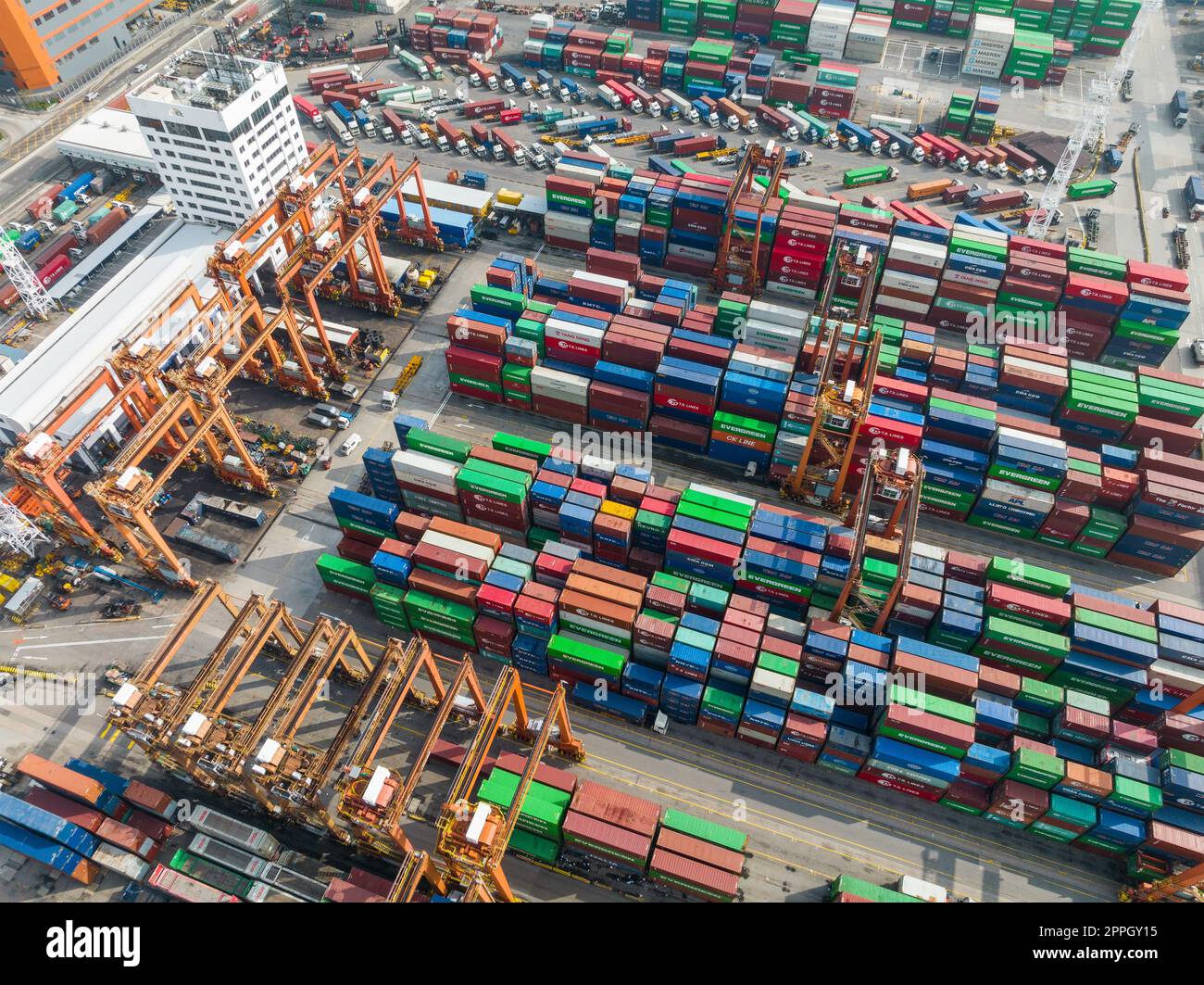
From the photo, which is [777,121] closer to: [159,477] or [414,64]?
[414,64]

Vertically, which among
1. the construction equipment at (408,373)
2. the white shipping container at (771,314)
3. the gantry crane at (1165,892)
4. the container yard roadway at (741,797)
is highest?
the white shipping container at (771,314)

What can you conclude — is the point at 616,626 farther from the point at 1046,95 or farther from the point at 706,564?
the point at 1046,95

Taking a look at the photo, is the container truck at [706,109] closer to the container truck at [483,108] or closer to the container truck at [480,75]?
the container truck at [483,108]

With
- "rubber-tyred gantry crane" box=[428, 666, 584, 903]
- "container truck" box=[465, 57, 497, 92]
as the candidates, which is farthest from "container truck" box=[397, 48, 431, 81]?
"rubber-tyred gantry crane" box=[428, 666, 584, 903]

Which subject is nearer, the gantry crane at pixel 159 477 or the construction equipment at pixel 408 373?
the gantry crane at pixel 159 477

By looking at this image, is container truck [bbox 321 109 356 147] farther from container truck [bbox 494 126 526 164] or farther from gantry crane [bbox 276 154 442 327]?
gantry crane [bbox 276 154 442 327]

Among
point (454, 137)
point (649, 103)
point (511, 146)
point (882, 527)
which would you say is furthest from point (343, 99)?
point (882, 527)

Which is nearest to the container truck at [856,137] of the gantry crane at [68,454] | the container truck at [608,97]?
the container truck at [608,97]

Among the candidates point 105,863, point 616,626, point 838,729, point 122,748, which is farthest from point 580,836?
point 122,748
